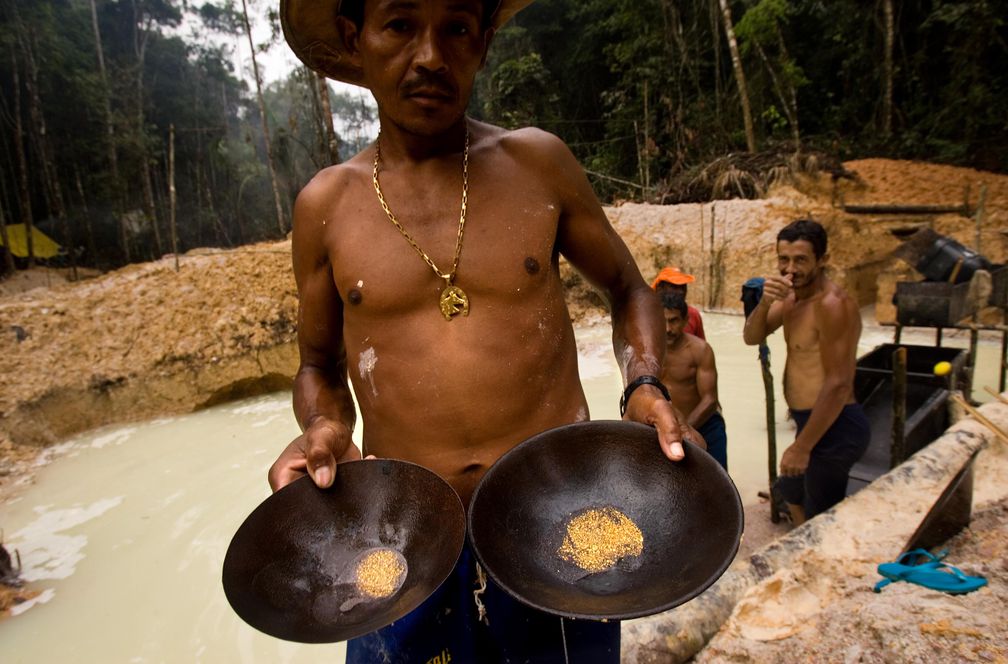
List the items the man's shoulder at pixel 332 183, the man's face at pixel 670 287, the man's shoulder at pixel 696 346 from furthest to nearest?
the man's face at pixel 670 287 → the man's shoulder at pixel 696 346 → the man's shoulder at pixel 332 183

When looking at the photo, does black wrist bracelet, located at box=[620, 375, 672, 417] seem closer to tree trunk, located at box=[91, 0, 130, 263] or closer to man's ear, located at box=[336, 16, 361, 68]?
man's ear, located at box=[336, 16, 361, 68]

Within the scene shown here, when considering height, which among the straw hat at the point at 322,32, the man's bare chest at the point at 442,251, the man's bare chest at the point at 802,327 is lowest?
the man's bare chest at the point at 802,327

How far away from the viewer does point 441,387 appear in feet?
4.50

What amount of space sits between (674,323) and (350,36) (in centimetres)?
266

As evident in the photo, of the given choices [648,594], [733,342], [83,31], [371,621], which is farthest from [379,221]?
[83,31]

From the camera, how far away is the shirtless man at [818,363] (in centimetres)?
312

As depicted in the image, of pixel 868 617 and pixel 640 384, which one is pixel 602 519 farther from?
pixel 868 617

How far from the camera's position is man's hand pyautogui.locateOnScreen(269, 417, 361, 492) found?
1213 mm

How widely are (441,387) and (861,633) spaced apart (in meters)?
1.54

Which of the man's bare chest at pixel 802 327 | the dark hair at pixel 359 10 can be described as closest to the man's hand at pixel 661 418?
the dark hair at pixel 359 10

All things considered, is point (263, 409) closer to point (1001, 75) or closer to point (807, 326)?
point (807, 326)

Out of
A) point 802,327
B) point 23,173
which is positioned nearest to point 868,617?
point 802,327

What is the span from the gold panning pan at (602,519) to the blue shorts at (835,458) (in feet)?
8.29

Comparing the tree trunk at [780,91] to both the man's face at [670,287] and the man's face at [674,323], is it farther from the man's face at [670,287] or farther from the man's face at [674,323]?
the man's face at [674,323]
